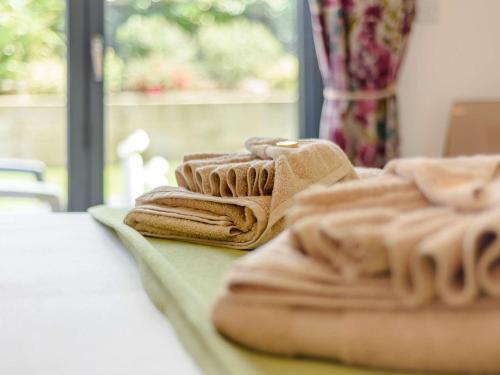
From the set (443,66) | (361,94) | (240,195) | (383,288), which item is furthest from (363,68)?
(383,288)

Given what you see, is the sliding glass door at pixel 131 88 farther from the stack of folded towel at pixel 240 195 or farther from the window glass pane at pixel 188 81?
the stack of folded towel at pixel 240 195

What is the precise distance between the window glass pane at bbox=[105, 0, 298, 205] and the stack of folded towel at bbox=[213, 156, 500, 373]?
244 centimetres

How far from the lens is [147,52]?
10.7 ft

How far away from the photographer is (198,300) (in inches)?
39.9

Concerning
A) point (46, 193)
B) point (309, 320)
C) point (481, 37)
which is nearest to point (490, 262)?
point (309, 320)

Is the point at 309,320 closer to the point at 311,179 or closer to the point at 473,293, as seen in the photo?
the point at 473,293

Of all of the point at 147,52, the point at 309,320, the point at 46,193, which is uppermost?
the point at 147,52

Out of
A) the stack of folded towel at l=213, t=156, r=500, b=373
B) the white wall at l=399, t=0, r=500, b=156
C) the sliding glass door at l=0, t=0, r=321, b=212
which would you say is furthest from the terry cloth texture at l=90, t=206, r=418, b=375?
the white wall at l=399, t=0, r=500, b=156

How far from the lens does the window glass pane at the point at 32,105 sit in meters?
3.11

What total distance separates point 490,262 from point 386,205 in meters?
0.18

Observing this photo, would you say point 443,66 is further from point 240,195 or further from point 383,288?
point 383,288

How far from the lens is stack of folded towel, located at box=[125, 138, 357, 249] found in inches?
55.3

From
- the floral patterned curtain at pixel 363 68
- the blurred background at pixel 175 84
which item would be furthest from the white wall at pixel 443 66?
the floral patterned curtain at pixel 363 68

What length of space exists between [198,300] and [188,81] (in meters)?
2.42
